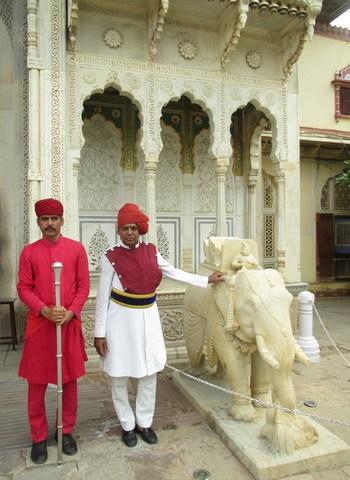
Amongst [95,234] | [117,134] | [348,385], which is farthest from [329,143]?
[348,385]

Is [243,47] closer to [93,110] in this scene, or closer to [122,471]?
[93,110]

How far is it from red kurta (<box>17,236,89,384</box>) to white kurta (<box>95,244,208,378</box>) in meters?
0.19

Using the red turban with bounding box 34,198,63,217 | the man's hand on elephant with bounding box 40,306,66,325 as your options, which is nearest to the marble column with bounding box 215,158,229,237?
the red turban with bounding box 34,198,63,217

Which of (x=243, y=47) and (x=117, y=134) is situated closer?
(x=243, y=47)

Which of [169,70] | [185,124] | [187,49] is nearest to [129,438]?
[169,70]

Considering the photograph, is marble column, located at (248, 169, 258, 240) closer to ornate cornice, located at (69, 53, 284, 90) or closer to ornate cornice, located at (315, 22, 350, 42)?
ornate cornice, located at (69, 53, 284, 90)

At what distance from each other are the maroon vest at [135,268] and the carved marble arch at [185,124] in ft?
16.5

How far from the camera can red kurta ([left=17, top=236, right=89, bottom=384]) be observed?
294cm

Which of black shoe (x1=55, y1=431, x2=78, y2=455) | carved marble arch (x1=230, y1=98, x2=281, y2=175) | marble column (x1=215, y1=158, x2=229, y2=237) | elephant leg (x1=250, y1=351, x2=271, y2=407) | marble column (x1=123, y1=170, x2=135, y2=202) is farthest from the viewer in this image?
carved marble arch (x1=230, y1=98, x2=281, y2=175)

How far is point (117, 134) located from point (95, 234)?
1938 millimetres

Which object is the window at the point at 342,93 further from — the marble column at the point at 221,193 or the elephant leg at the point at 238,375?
the elephant leg at the point at 238,375

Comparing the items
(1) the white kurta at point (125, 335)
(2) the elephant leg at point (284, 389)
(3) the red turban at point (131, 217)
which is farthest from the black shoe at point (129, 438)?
(3) the red turban at point (131, 217)

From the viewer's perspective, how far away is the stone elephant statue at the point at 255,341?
286cm

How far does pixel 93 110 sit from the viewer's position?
747cm
